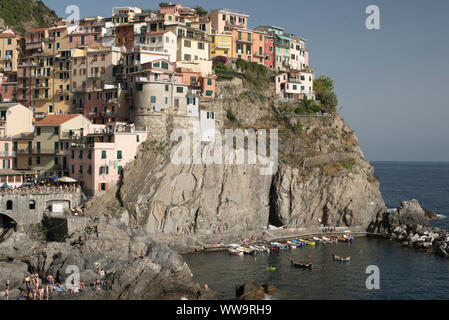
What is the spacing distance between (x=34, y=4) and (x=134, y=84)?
61023mm

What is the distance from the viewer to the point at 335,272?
59.8 metres

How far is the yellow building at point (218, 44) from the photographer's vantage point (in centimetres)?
9081

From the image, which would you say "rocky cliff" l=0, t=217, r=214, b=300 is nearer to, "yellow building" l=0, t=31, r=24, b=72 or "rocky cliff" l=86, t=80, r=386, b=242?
"rocky cliff" l=86, t=80, r=386, b=242

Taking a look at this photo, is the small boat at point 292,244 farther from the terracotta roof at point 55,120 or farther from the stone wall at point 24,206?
the terracotta roof at point 55,120

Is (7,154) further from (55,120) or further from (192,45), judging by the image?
(192,45)

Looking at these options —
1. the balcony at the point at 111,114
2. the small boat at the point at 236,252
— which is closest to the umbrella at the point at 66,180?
the balcony at the point at 111,114

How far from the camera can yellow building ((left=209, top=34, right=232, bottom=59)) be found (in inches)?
3575

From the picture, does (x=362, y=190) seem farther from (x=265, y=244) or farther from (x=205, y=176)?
(x=205, y=176)

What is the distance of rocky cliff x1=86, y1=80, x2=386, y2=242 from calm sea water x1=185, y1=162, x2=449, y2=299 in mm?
6720

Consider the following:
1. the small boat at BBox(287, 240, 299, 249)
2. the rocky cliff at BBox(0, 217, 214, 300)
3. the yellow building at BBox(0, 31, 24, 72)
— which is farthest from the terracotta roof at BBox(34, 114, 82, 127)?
the small boat at BBox(287, 240, 299, 249)

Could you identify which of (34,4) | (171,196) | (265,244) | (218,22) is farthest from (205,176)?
(34,4)

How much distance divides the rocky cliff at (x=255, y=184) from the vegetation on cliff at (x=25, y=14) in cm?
5323

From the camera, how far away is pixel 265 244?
233 ft

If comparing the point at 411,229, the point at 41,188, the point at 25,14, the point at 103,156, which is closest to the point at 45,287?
the point at 41,188
